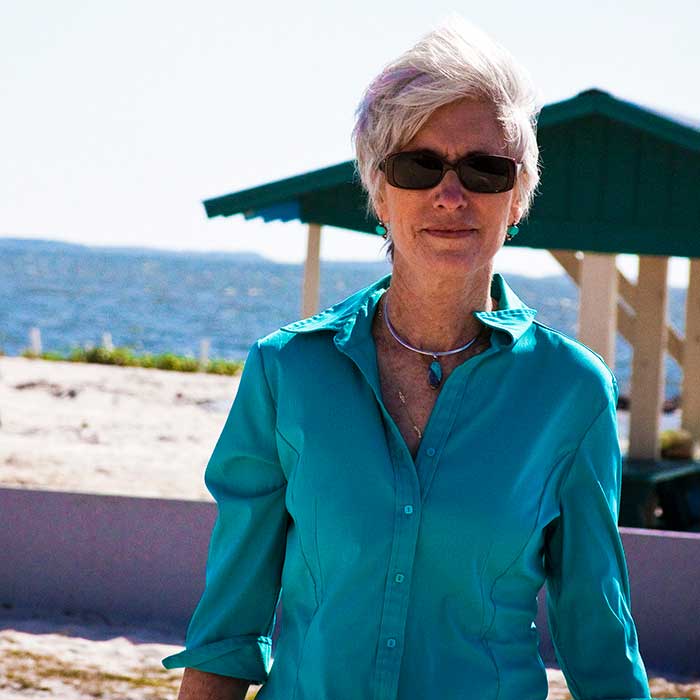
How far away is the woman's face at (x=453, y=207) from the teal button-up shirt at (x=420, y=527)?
12 cm

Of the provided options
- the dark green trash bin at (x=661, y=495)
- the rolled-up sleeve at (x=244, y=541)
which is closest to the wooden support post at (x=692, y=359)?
the dark green trash bin at (x=661, y=495)

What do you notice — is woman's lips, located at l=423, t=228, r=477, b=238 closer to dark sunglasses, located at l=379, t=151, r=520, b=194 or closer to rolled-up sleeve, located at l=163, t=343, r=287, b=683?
dark sunglasses, located at l=379, t=151, r=520, b=194

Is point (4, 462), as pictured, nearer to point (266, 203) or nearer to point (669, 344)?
point (266, 203)

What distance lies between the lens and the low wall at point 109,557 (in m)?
7.20

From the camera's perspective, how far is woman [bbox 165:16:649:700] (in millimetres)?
1819

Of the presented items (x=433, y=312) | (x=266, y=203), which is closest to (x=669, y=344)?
(x=266, y=203)

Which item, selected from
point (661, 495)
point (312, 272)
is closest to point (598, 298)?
point (661, 495)

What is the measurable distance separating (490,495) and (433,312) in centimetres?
35

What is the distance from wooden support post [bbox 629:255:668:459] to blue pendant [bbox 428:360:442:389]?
1074 cm

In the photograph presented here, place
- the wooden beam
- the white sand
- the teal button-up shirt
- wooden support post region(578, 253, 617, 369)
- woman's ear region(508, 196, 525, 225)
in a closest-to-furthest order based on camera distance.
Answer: the teal button-up shirt → woman's ear region(508, 196, 525, 225) → wooden support post region(578, 253, 617, 369) → the white sand → the wooden beam

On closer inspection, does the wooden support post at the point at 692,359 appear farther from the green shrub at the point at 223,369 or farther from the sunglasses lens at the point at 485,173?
the sunglasses lens at the point at 485,173

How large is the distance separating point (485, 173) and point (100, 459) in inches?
499

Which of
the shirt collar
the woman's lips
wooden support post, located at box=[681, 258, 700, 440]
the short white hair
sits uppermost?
the short white hair

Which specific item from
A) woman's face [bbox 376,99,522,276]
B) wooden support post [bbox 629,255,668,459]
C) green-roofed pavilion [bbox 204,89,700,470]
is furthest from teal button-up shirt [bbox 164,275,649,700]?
wooden support post [bbox 629,255,668,459]
